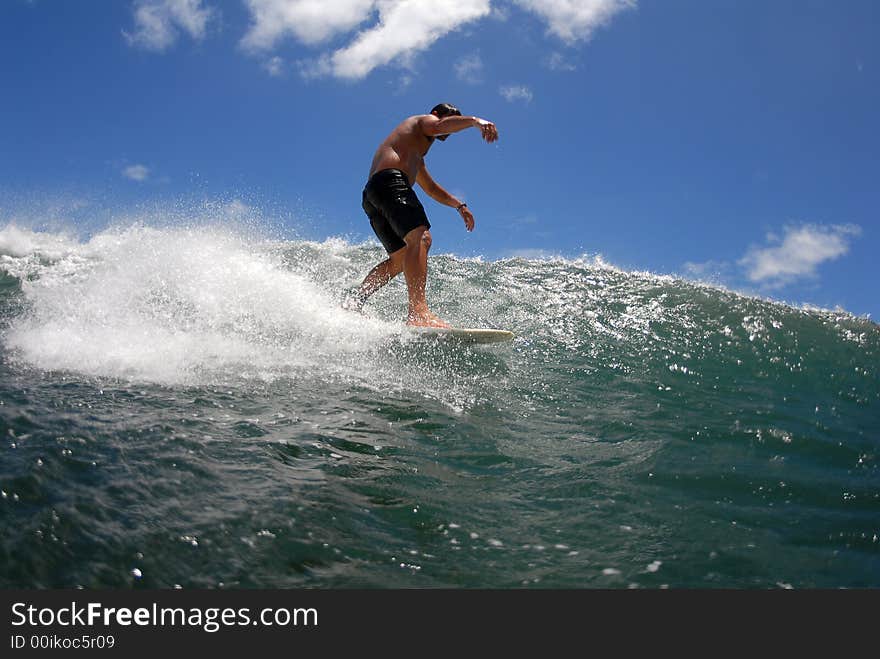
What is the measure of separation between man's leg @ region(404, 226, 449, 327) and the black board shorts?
0.11m

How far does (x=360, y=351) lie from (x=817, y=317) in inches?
302

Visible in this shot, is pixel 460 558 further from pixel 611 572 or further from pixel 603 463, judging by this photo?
pixel 603 463

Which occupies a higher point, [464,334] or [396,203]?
[396,203]

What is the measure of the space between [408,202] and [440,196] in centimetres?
108

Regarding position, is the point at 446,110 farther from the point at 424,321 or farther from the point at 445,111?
the point at 424,321

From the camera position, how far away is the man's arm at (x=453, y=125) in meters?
5.56

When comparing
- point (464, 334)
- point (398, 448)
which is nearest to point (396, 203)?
point (464, 334)

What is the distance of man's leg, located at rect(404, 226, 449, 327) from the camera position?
586 centimetres

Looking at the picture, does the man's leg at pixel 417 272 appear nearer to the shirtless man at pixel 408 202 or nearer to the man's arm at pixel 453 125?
the shirtless man at pixel 408 202

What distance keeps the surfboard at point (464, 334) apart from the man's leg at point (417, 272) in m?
0.28

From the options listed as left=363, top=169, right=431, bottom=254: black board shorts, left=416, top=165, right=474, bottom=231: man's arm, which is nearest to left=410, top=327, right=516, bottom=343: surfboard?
left=363, top=169, right=431, bottom=254: black board shorts

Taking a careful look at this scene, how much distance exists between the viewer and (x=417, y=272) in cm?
593

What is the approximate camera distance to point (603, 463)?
3250 mm

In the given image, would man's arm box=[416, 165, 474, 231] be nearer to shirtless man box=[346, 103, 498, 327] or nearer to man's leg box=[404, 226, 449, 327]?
shirtless man box=[346, 103, 498, 327]
